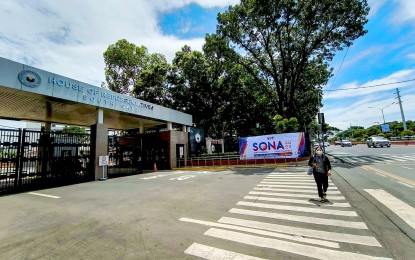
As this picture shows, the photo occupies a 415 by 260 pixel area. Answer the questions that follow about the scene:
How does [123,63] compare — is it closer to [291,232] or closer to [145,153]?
[145,153]

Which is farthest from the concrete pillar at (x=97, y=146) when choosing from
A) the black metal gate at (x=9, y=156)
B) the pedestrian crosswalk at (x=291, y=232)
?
the pedestrian crosswalk at (x=291, y=232)

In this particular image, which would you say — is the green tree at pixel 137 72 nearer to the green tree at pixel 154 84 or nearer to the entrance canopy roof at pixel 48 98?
the green tree at pixel 154 84

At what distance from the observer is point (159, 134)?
24.1 m

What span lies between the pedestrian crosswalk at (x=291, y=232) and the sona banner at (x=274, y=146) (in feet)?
43.8

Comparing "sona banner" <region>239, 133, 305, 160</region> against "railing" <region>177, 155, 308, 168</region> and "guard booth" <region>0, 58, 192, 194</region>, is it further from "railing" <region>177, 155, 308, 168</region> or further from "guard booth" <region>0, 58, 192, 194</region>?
"guard booth" <region>0, 58, 192, 194</region>

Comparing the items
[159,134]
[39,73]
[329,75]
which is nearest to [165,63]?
[159,134]

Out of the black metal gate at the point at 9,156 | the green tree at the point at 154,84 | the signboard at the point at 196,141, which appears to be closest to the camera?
the black metal gate at the point at 9,156

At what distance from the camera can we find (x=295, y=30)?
82.1ft

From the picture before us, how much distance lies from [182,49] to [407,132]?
54580mm

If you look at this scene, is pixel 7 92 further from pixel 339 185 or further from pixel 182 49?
pixel 182 49

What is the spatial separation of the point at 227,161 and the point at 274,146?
5.15 meters

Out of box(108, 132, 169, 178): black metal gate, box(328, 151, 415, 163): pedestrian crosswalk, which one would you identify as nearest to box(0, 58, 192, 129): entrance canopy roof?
box(108, 132, 169, 178): black metal gate

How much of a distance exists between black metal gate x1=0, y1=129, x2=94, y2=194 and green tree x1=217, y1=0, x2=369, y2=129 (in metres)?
19.7

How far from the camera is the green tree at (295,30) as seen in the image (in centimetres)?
2152
